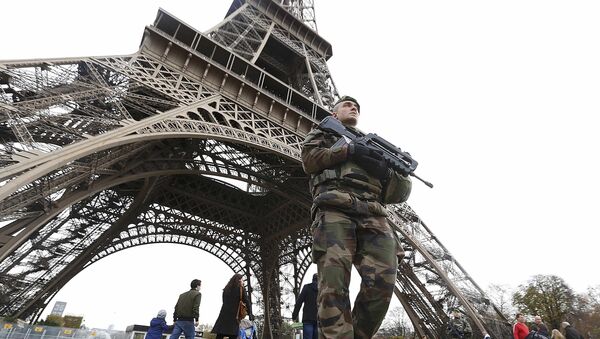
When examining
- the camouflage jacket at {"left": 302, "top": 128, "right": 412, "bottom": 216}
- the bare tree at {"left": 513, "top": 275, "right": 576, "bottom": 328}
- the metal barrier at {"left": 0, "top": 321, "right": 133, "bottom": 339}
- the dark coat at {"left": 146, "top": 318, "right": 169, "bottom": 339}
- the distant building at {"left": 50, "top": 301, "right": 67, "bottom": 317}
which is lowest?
the metal barrier at {"left": 0, "top": 321, "right": 133, "bottom": 339}

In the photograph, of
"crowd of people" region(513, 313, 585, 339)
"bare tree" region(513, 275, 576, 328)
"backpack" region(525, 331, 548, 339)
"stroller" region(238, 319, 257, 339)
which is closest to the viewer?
"stroller" region(238, 319, 257, 339)

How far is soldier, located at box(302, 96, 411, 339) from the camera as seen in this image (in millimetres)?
2018

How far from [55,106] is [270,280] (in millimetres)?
17583

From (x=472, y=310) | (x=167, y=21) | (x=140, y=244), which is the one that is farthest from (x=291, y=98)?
(x=140, y=244)

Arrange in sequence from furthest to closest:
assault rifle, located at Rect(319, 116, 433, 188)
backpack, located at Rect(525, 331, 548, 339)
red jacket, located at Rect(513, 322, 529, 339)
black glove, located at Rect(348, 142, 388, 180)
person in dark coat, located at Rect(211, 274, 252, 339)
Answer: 1. red jacket, located at Rect(513, 322, 529, 339)
2. backpack, located at Rect(525, 331, 548, 339)
3. person in dark coat, located at Rect(211, 274, 252, 339)
4. assault rifle, located at Rect(319, 116, 433, 188)
5. black glove, located at Rect(348, 142, 388, 180)

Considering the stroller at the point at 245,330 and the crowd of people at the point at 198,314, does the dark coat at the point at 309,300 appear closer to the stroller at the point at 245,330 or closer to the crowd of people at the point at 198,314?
the crowd of people at the point at 198,314

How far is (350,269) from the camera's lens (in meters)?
2.13

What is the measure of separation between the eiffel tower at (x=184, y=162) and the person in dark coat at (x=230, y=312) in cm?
386

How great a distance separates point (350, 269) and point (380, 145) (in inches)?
43.1

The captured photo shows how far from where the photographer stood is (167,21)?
12.6m

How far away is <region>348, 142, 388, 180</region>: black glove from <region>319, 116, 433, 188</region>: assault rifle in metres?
0.06

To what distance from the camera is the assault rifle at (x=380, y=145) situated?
2596 mm

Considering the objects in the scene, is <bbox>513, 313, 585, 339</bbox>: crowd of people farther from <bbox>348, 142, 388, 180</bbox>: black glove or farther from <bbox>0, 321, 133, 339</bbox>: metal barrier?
<bbox>0, 321, 133, 339</bbox>: metal barrier

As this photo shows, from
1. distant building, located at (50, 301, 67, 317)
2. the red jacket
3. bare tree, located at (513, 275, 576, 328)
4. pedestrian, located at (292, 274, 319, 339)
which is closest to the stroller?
pedestrian, located at (292, 274, 319, 339)
